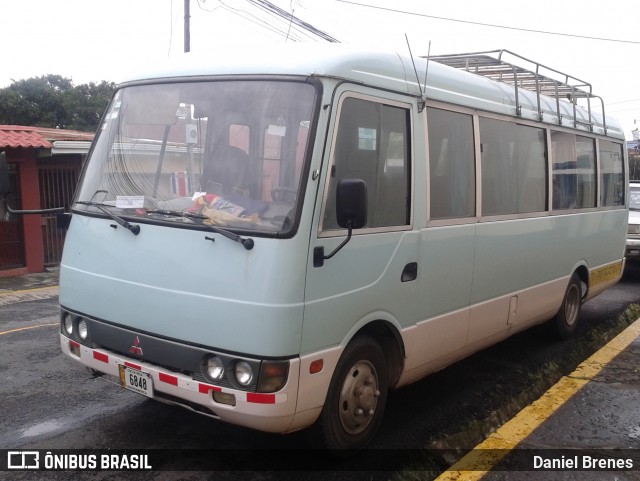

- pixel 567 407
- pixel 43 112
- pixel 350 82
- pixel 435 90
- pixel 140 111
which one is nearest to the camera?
pixel 350 82

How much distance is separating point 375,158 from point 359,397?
152 centimetres

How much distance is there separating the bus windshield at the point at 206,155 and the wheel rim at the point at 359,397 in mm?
1146

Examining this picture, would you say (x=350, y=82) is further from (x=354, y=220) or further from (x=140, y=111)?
(x=140, y=111)

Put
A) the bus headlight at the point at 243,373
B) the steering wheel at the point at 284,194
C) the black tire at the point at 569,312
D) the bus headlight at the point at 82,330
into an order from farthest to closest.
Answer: the black tire at the point at 569,312
the bus headlight at the point at 82,330
the steering wheel at the point at 284,194
the bus headlight at the point at 243,373

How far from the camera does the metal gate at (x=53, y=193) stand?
1316 cm

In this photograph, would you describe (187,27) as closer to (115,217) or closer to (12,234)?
(12,234)

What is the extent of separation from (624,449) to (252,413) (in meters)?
2.67

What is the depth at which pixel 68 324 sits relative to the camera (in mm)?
4352

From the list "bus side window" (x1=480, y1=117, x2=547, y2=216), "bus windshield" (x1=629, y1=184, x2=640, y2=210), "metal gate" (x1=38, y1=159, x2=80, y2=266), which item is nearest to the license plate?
"bus side window" (x1=480, y1=117, x2=547, y2=216)

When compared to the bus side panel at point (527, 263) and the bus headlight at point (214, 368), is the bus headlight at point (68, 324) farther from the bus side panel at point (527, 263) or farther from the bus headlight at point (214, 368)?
the bus side panel at point (527, 263)

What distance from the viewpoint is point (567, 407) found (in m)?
5.19

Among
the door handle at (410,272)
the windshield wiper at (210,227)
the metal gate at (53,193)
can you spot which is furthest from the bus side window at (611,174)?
the metal gate at (53,193)

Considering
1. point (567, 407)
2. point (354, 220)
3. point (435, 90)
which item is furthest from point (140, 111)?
point (567, 407)

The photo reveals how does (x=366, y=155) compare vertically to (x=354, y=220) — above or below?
above
